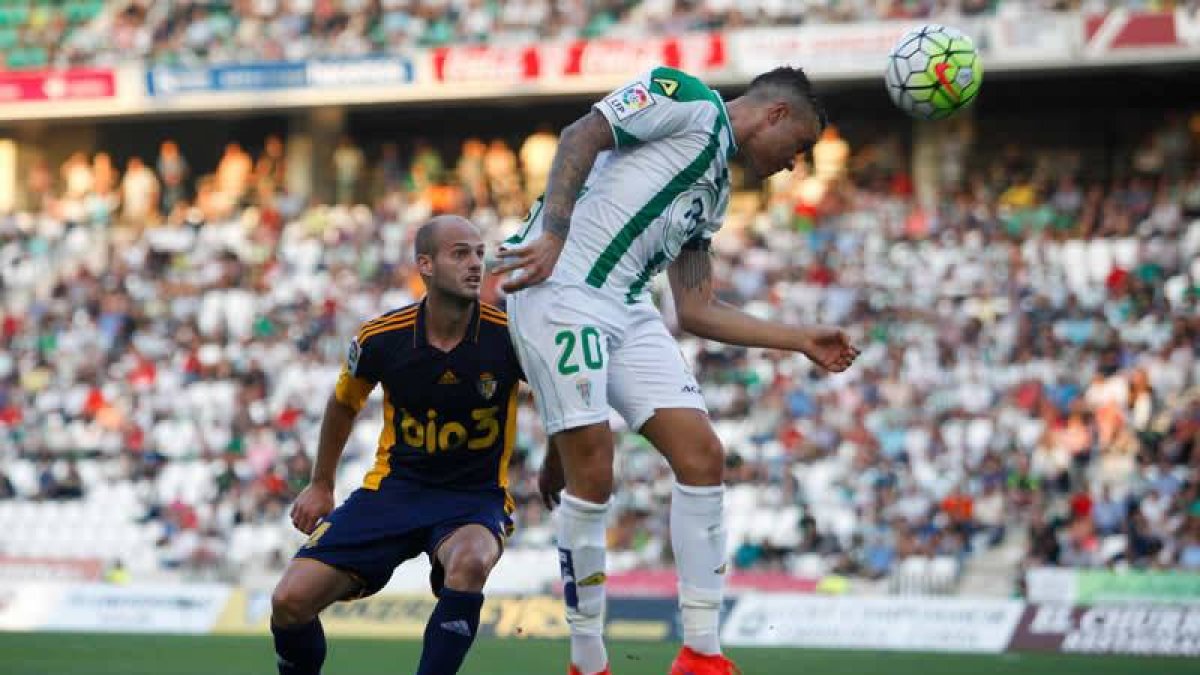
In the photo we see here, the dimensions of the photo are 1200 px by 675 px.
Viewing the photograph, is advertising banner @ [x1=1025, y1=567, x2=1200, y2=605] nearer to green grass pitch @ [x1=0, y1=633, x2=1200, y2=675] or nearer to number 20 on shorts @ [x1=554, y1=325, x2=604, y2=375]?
green grass pitch @ [x1=0, y1=633, x2=1200, y2=675]

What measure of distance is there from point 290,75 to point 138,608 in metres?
12.2

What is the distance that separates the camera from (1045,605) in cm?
1620

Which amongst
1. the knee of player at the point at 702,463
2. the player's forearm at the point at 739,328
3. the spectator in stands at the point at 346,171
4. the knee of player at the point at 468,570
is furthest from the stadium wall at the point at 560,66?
the knee of player at the point at 468,570

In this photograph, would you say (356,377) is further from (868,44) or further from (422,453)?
(868,44)

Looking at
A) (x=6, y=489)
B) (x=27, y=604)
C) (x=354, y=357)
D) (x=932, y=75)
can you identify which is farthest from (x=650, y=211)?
(x=6, y=489)

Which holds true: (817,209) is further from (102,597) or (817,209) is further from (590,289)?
(590,289)

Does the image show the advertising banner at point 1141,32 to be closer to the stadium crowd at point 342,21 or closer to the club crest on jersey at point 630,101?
the stadium crowd at point 342,21

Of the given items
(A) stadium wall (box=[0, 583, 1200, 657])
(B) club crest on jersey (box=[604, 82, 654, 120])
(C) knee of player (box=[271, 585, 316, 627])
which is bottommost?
(A) stadium wall (box=[0, 583, 1200, 657])

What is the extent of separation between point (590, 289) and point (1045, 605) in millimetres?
9949

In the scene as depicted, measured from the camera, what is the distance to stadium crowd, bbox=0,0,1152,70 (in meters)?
26.0

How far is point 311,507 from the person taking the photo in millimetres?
8070

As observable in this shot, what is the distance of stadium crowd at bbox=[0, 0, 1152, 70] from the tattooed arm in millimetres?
18664

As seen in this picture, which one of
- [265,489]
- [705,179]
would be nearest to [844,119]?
[265,489]

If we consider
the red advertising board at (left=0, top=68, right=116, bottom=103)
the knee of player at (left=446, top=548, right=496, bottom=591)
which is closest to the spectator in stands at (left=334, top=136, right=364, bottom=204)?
the red advertising board at (left=0, top=68, right=116, bottom=103)
